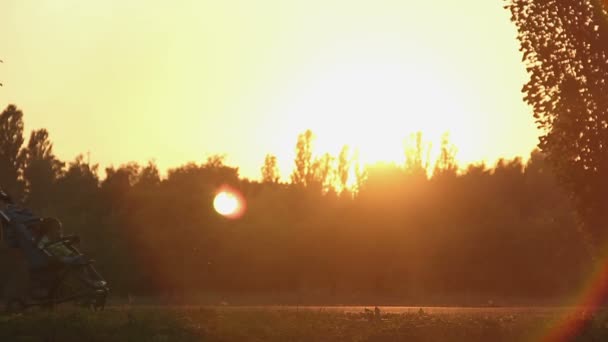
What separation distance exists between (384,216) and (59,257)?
37883 millimetres

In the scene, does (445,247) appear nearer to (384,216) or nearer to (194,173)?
(384,216)

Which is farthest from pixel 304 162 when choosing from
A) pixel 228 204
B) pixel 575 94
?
pixel 575 94

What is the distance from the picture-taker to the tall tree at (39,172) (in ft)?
233

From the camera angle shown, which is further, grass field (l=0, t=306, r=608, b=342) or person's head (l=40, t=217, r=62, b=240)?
person's head (l=40, t=217, r=62, b=240)

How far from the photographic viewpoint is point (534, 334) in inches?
719

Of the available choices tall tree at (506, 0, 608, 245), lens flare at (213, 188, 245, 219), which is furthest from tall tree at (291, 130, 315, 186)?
tall tree at (506, 0, 608, 245)

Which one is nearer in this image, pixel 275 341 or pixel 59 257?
pixel 275 341

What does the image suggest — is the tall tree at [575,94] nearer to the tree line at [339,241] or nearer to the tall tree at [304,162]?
the tree line at [339,241]

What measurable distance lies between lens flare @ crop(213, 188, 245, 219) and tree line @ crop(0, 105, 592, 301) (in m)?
0.69

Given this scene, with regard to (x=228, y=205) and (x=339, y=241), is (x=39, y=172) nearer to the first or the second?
(x=228, y=205)

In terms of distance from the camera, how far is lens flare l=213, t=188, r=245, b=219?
→ 59.0 m

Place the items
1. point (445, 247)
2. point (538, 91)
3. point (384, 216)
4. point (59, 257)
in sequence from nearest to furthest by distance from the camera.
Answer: point (59, 257), point (538, 91), point (445, 247), point (384, 216)

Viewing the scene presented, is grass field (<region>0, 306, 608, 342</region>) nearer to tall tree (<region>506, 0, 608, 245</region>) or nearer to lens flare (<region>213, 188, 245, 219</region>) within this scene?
tall tree (<region>506, 0, 608, 245</region>)

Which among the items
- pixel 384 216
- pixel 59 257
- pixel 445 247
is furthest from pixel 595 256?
pixel 384 216
